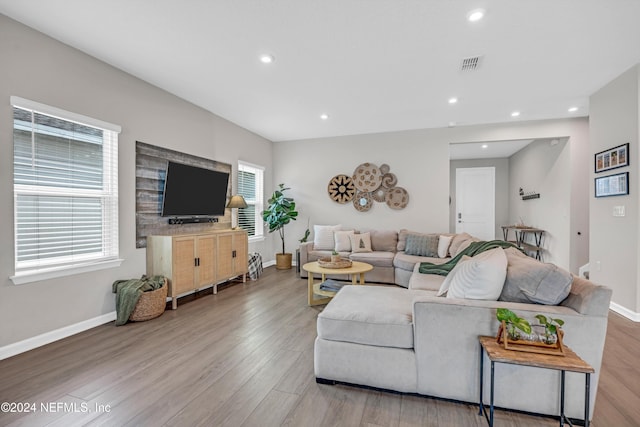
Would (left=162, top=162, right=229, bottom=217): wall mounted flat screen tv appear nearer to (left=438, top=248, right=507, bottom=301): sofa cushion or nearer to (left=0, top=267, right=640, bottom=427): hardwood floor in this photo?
(left=0, top=267, right=640, bottom=427): hardwood floor

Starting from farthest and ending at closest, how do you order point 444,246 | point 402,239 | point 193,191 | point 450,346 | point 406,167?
point 406,167, point 402,239, point 444,246, point 193,191, point 450,346

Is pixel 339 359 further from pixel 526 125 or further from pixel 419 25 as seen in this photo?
pixel 526 125

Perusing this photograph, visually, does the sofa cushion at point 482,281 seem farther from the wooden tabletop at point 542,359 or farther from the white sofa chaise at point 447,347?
the wooden tabletop at point 542,359

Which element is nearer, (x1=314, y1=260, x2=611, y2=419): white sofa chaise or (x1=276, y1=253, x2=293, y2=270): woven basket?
(x1=314, y1=260, x2=611, y2=419): white sofa chaise

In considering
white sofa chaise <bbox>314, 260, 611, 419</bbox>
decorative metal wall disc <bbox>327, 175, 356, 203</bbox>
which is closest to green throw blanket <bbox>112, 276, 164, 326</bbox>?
white sofa chaise <bbox>314, 260, 611, 419</bbox>

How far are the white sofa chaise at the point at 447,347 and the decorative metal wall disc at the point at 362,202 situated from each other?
378cm

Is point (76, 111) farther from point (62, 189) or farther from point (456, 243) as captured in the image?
point (456, 243)

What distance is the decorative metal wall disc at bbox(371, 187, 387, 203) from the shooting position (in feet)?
18.4

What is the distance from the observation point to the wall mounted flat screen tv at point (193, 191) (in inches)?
144

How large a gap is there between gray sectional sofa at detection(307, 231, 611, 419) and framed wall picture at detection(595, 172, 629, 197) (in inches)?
94.9

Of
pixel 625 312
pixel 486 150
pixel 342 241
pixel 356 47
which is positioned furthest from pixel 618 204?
pixel 486 150

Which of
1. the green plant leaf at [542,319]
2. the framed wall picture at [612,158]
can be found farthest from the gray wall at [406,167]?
the green plant leaf at [542,319]

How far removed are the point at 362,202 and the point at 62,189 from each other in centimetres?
442

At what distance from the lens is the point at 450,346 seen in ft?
5.49
